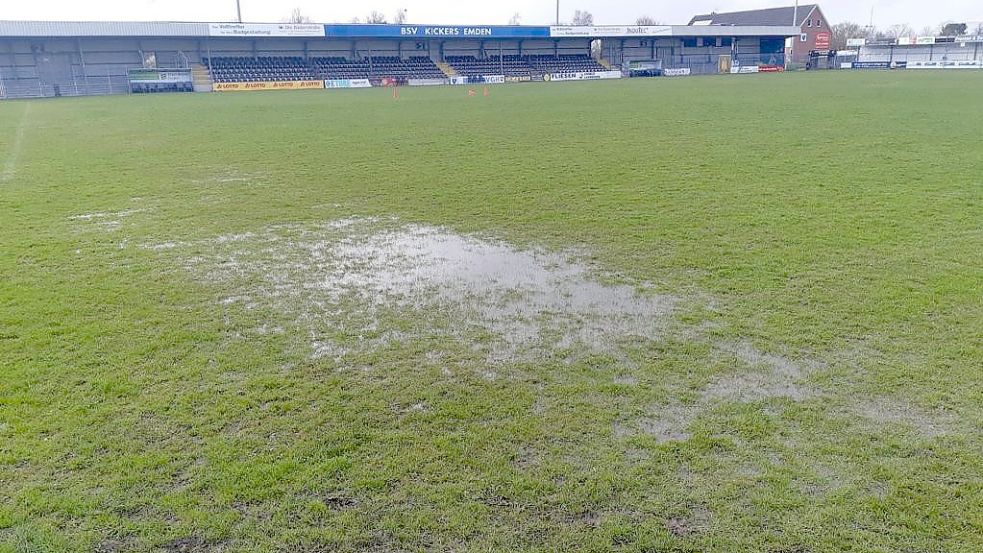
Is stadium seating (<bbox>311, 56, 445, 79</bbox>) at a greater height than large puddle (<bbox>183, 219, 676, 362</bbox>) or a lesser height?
greater

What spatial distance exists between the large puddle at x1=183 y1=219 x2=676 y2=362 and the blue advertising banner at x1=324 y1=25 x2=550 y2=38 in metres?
55.7

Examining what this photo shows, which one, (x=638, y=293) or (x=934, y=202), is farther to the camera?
(x=934, y=202)

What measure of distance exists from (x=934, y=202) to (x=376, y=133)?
1472 centimetres

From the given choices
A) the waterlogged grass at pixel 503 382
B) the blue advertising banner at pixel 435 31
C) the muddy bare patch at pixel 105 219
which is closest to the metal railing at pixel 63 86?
the blue advertising banner at pixel 435 31

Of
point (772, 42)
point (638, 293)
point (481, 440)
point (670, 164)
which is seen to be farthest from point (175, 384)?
point (772, 42)

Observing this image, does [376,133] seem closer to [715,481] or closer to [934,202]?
[934,202]

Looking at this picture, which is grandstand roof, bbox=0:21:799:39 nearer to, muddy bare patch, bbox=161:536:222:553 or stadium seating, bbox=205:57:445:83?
stadium seating, bbox=205:57:445:83

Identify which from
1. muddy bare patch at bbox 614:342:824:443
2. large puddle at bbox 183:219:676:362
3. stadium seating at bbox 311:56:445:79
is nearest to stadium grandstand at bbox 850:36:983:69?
stadium seating at bbox 311:56:445:79

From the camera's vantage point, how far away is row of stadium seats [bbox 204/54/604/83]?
5784 cm

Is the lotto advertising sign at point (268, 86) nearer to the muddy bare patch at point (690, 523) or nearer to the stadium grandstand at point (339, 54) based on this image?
the stadium grandstand at point (339, 54)

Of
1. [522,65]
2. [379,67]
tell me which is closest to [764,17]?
[522,65]

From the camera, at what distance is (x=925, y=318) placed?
595 cm

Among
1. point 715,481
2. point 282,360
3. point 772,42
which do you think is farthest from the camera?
point 772,42

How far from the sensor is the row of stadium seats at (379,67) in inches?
2277
